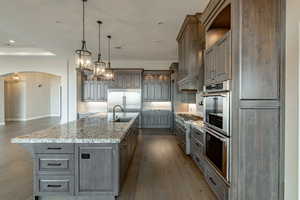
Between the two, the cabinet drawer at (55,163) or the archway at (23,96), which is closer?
the cabinet drawer at (55,163)

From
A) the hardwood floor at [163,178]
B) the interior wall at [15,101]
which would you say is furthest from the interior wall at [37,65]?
the hardwood floor at [163,178]

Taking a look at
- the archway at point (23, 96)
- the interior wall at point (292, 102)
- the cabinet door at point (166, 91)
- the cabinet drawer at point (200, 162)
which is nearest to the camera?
the interior wall at point (292, 102)

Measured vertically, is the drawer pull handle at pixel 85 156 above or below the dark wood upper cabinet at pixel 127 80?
below

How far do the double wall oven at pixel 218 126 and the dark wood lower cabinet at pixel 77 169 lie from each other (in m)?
1.33

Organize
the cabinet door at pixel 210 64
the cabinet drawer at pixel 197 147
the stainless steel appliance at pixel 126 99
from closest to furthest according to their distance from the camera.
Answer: the cabinet door at pixel 210 64 → the cabinet drawer at pixel 197 147 → the stainless steel appliance at pixel 126 99

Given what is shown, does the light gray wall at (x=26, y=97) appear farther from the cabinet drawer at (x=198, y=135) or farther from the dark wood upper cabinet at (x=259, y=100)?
the dark wood upper cabinet at (x=259, y=100)

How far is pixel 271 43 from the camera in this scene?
6.31ft

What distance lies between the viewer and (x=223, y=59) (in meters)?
2.26

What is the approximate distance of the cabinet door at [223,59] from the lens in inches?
83.4

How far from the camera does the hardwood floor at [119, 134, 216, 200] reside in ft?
8.65

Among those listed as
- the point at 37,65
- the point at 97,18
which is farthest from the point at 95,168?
the point at 37,65

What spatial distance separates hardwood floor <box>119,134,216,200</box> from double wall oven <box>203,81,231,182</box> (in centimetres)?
55

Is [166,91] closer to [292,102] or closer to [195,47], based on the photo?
[195,47]

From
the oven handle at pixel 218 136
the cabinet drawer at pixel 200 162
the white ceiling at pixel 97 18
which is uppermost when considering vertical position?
the white ceiling at pixel 97 18
